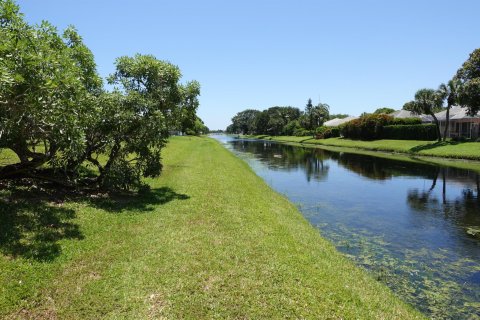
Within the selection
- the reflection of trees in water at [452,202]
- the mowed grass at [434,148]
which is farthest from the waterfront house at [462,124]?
the reflection of trees in water at [452,202]

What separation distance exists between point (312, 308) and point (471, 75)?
58724 mm

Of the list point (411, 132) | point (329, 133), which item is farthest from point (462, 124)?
point (329, 133)

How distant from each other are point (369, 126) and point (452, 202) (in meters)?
53.9

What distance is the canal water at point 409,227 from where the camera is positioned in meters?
9.10

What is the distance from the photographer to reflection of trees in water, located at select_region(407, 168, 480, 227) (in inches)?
647

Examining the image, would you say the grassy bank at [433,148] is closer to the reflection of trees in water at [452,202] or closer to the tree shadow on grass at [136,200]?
the reflection of trees in water at [452,202]

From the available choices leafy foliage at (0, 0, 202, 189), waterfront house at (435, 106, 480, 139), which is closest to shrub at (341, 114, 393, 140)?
waterfront house at (435, 106, 480, 139)

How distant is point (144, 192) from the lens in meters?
16.1

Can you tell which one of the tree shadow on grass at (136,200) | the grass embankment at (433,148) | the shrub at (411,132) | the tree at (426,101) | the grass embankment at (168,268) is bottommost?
the grass embankment at (168,268)

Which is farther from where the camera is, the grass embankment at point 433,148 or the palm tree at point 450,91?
the palm tree at point 450,91

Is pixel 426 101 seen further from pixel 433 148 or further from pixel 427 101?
pixel 433 148

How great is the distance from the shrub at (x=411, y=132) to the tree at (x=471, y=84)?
29.0 feet

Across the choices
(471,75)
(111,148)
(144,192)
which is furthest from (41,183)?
(471,75)

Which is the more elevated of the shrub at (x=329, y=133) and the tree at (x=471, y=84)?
the tree at (x=471, y=84)
